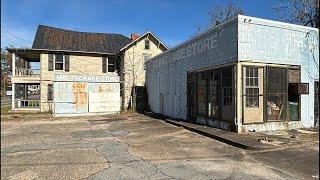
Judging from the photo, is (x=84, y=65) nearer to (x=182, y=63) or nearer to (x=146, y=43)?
(x=146, y=43)

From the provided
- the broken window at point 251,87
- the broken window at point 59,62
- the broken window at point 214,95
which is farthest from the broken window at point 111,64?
the broken window at point 251,87

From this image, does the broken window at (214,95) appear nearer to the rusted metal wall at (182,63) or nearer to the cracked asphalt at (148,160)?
the rusted metal wall at (182,63)

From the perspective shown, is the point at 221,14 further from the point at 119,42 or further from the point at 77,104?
the point at 77,104

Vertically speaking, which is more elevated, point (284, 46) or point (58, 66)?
point (58, 66)

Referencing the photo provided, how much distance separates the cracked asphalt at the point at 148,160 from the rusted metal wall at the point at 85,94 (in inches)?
484

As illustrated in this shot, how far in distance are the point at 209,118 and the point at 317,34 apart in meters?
6.20

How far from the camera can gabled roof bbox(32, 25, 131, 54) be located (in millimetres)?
29719

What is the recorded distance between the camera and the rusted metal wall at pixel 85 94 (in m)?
24.4

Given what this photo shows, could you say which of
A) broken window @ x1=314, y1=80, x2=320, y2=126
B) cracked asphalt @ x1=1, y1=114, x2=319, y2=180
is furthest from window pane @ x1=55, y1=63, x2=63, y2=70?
broken window @ x1=314, y1=80, x2=320, y2=126

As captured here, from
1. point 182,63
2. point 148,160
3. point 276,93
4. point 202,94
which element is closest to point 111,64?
point 182,63

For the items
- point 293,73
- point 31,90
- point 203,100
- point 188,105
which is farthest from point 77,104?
point 31,90

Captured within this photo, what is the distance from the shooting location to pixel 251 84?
1316cm

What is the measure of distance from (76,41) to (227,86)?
21356 millimetres

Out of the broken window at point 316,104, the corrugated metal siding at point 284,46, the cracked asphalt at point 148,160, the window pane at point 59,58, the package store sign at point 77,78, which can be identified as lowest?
the cracked asphalt at point 148,160
